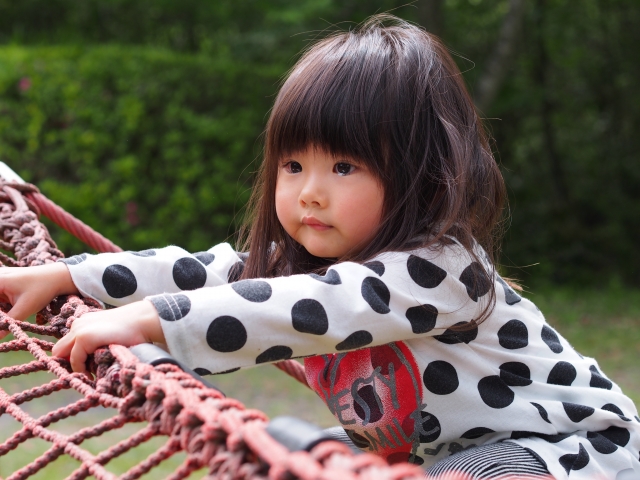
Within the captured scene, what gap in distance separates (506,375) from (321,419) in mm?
3572

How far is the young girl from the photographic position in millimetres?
1270

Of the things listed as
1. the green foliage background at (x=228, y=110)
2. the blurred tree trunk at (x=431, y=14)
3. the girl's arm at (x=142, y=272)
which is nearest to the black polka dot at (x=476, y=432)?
the girl's arm at (x=142, y=272)

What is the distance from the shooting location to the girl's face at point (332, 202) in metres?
1.30

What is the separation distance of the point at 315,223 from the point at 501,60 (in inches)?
238

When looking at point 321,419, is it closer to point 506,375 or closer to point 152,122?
point 152,122

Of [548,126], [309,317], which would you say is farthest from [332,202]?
[548,126]

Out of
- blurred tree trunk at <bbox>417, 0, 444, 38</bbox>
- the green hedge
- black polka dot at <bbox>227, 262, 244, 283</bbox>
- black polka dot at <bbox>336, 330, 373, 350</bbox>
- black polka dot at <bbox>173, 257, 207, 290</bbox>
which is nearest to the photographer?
black polka dot at <bbox>336, 330, 373, 350</bbox>

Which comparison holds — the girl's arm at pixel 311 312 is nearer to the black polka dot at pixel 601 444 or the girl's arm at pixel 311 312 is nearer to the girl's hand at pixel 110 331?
the girl's hand at pixel 110 331

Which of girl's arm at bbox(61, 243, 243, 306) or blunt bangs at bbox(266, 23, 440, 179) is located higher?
blunt bangs at bbox(266, 23, 440, 179)

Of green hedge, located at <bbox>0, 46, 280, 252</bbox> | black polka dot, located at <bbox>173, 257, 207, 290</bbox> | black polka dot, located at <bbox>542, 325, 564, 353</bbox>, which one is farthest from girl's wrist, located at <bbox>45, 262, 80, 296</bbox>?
green hedge, located at <bbox>0, 46, 280, 252</bbox>

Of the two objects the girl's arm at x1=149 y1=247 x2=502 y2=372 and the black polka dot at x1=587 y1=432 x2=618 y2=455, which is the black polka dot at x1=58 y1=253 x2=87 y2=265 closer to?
the girl's arm at x1=149 y1=247 x2=502 y2=372

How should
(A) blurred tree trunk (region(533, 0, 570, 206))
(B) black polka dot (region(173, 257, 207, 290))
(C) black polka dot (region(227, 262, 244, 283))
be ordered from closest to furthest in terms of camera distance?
(B) black polka dot (region(173, 257, 207, 290)) → (C) black polka dot (region(227, 262, 244, 283)) → (A) blurred tree trunk (region(533, 0, 570, 206))

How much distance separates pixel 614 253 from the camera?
9031 mm

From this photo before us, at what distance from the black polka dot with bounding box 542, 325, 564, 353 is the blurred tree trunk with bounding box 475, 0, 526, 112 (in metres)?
5.58
